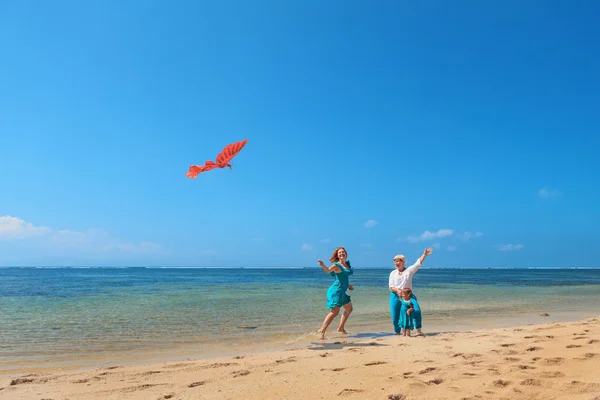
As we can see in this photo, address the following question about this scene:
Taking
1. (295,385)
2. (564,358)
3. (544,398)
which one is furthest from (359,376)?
(564,358)

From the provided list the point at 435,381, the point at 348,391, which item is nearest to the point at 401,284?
the point at 435,381

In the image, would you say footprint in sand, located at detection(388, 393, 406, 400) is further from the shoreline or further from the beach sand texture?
the shoreline

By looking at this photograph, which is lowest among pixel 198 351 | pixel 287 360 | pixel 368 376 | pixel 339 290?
pixel 198 351

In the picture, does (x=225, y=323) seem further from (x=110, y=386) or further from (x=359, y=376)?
(x=359, y=376)

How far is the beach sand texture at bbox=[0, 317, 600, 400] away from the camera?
14.8 feet

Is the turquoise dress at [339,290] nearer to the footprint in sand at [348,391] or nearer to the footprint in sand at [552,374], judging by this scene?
the footprint in sand at [348,391]

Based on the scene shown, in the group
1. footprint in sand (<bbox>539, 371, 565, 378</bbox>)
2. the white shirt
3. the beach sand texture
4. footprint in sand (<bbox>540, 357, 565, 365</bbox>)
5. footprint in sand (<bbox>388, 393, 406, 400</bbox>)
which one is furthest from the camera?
the white shirt

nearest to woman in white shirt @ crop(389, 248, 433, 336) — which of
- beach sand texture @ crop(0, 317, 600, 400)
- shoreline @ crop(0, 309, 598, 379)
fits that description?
shoreline @ crop(0, 309, 598, 379)

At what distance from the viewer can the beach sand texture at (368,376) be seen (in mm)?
4523

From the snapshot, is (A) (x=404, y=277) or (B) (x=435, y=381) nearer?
(B) (x=435, y=381)

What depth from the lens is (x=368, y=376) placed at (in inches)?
204

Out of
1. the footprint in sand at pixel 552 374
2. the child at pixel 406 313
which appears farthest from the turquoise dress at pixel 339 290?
the footprint in sand at pixel 552 374

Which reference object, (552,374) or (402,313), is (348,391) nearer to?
(552,374)

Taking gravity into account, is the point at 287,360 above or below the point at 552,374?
below
